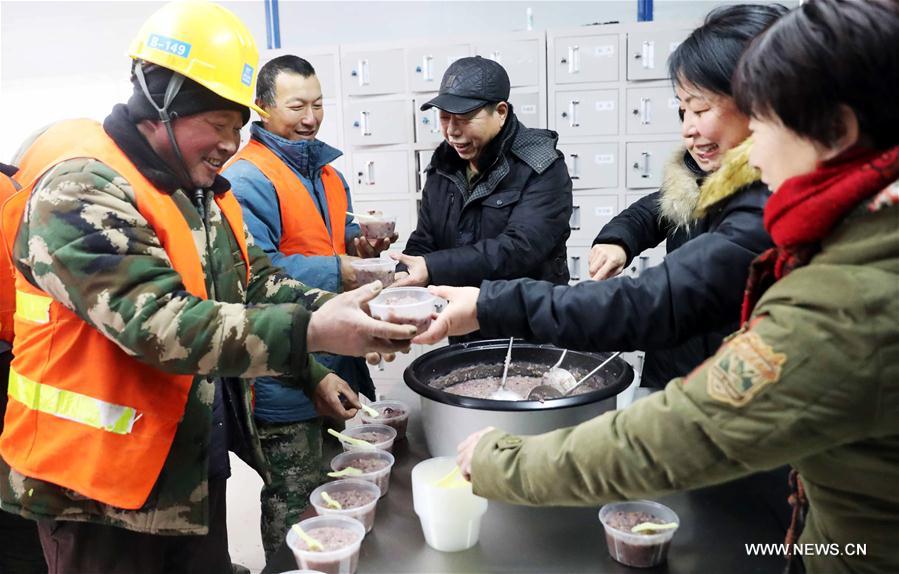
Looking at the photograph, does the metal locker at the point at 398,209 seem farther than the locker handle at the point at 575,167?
Yes

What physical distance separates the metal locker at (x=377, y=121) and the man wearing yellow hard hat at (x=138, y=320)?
2.62 m

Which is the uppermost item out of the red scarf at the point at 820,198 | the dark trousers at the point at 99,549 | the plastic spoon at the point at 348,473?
the red scarf at the point at 820,198

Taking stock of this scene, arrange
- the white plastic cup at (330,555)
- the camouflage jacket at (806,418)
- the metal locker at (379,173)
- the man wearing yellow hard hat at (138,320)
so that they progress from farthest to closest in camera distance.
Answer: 1. the metal locker at (379,173)
2. the man wearing yellow hard hat at (138,320)
3. the white plastic cup at (330,555)
4. the camouflage jacket at (806,418)

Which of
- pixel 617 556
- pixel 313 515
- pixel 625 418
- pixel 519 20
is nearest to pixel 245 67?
pixel 313 515

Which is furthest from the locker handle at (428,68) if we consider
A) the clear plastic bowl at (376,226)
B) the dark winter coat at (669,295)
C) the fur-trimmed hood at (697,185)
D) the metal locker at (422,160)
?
the dark winter coat at (669,295)

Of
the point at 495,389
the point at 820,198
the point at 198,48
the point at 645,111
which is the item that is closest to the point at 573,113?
the point at 645,111

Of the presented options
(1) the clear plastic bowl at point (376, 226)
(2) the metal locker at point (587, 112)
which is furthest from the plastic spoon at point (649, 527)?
(2) the metal locker at point (587, 112)

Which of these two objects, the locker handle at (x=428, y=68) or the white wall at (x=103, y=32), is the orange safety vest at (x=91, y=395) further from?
the white wall at (x=103, y=32)

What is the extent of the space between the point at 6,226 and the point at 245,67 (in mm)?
605

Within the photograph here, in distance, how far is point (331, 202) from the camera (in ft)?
8.51

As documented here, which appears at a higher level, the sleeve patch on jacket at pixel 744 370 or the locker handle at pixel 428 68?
the locker handle at pixel 428 68

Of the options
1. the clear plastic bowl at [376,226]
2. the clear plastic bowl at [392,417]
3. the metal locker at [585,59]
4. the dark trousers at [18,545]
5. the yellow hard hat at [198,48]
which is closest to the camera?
the yellow hard hat at [198,48]

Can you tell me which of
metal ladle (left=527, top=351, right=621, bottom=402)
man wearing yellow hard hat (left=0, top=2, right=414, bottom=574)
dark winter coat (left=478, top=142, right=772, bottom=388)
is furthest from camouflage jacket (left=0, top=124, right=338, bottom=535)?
metal ladle (left=527, top=351, right=621, bottom=402)

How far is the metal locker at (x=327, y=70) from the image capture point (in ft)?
13.6
